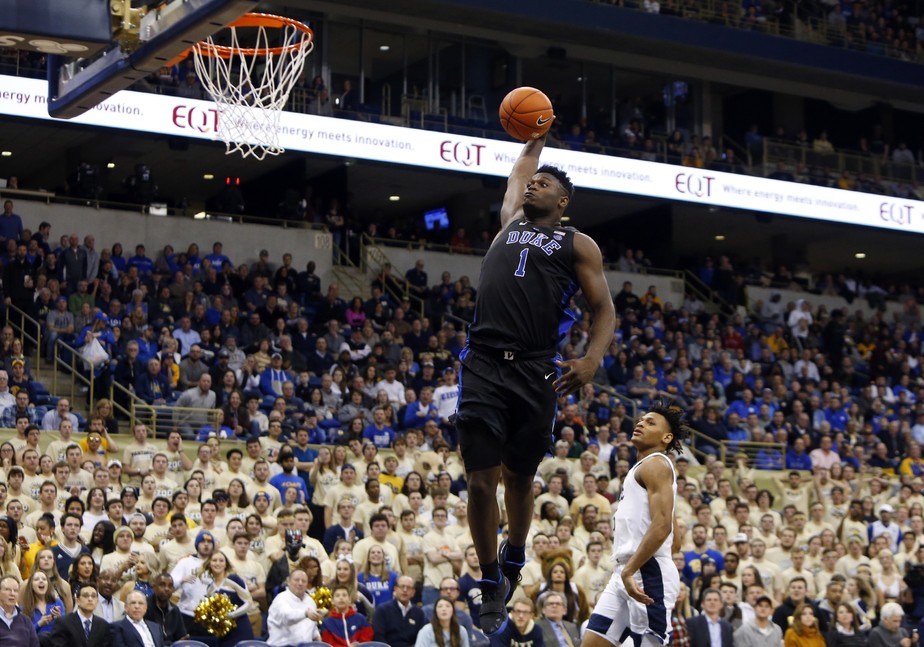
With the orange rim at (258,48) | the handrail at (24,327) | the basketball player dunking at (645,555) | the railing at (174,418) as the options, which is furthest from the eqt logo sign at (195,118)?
the basketball player dunking at (645,555)

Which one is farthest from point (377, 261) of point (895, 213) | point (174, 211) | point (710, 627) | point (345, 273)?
point (710, 627)

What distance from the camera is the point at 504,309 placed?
21.3 ft

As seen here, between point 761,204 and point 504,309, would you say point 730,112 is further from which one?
point 504,309

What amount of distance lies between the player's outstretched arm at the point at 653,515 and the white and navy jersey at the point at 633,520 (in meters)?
0.04

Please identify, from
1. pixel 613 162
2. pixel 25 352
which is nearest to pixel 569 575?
pixel 25 352

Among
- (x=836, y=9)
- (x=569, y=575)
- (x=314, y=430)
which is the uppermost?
(x=836, y=9)

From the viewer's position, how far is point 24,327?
798 inches

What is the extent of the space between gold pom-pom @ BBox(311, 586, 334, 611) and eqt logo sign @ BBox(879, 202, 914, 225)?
20.9m

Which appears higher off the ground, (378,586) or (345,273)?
(345,273)

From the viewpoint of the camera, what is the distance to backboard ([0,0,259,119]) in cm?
888

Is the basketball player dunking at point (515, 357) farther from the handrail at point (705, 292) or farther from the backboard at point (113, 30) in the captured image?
the handrail at point (705, 292)

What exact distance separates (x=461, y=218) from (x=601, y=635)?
76.5 feet

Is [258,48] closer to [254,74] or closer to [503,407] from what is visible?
[254,74]

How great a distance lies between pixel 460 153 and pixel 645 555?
62.4 feet
